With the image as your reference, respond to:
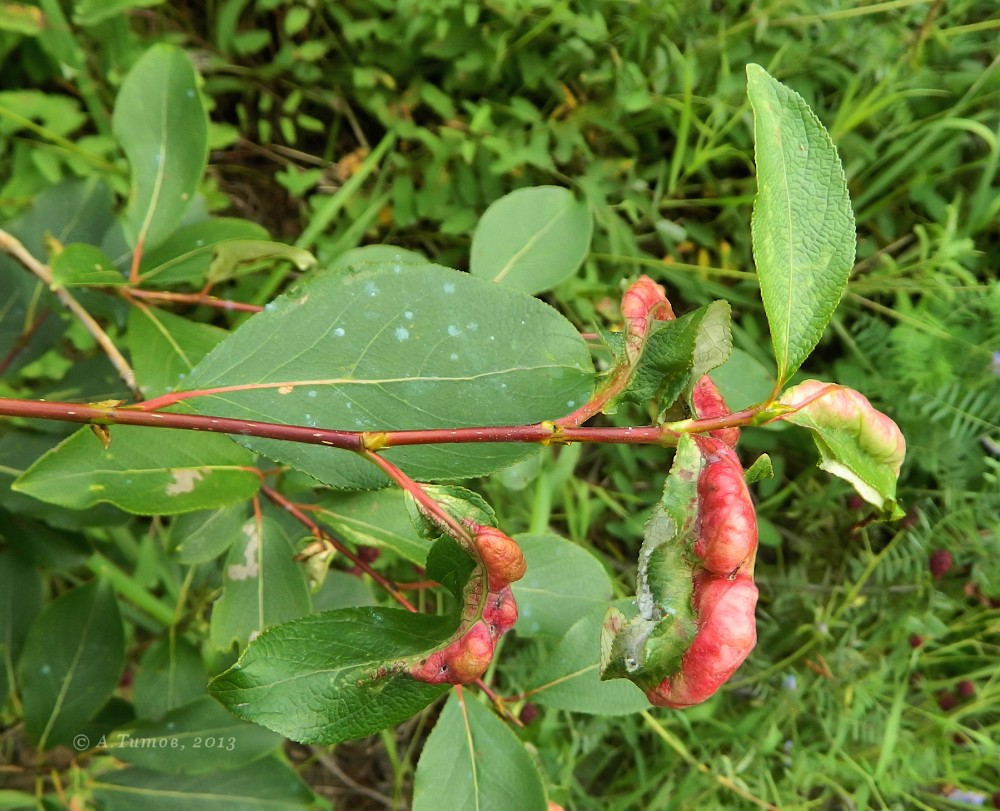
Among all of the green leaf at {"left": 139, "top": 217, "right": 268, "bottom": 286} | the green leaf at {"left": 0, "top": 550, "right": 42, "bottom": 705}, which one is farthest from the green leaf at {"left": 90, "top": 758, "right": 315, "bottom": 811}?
the green leaf at {"left": 139, "top": 217, "right": 268, "bottom": 286}

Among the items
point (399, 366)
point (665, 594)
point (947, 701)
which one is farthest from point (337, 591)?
point (947, 701)

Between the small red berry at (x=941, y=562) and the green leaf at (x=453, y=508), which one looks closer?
the green leaf at (x=453, y=508)

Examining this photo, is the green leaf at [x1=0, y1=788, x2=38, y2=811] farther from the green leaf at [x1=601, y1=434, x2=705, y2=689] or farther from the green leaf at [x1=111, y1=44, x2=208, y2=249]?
the green leaf at [x1=601, y1=434, x2=705, y2=689]

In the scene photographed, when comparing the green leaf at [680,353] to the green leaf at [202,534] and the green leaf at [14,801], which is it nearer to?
the green leaf at [202,534]

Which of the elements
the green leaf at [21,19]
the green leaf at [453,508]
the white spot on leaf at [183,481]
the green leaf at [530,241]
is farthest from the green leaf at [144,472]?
the green leaf at [21,19]

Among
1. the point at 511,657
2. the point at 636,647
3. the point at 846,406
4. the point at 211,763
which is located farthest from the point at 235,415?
the point at 511,657

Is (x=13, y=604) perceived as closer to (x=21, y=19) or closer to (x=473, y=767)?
(x=473, y=767)

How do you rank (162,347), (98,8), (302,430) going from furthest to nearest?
(98,8) < (162,347) < (302,430)
